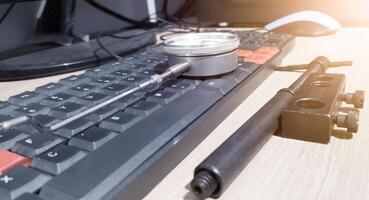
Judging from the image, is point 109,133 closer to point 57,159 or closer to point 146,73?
point 57,159

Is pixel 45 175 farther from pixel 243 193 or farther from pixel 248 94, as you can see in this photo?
pixel 248 94

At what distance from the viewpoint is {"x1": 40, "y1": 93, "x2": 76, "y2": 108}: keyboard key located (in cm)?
32

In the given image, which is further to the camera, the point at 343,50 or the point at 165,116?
the point at 343,50

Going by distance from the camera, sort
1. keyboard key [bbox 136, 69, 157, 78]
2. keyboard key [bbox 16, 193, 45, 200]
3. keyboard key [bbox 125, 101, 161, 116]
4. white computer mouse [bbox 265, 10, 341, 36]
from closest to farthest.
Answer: keyboard key [bbox 16, 193, 45, 200] → keyboard key [bbox 125, 101, 161, 116] → keyboard key [bbox 136, 69, 157, 78] → white computer mouse [bbox 265, 10, 341, 36]

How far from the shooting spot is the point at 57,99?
331 mm

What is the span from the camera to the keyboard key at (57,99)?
0.32 m

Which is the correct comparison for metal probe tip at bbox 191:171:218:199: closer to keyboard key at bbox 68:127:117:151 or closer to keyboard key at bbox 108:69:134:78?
keyboard key at bbox 68:127:117:151

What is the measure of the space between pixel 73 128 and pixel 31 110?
0.07 m

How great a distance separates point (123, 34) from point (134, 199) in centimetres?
55

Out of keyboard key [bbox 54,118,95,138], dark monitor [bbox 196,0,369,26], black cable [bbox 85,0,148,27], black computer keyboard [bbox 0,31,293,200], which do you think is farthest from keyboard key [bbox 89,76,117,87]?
dark monitor [bbox 196,0,369,26]

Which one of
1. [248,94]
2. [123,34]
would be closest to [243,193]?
[248,94]

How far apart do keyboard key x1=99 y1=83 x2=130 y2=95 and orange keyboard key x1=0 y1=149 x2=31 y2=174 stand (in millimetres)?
122

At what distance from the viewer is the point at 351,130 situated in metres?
0.29

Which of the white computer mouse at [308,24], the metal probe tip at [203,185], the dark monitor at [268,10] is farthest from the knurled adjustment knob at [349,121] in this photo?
the dark monitor at [268,10]
